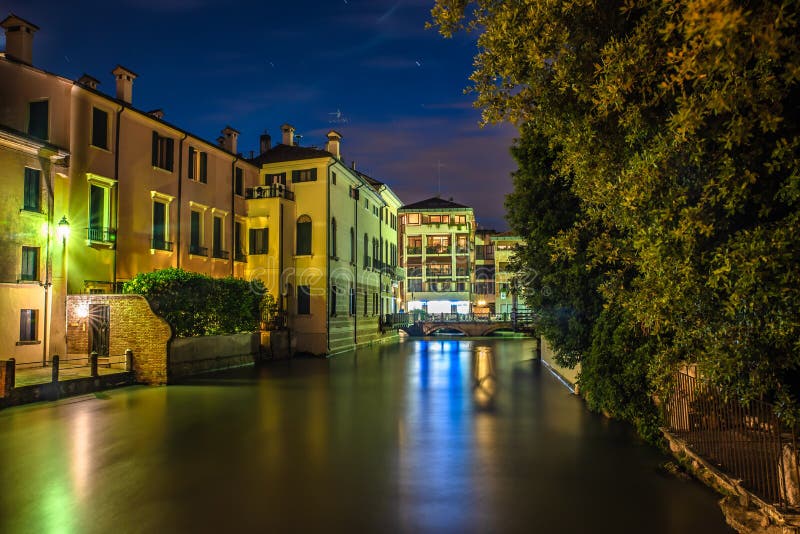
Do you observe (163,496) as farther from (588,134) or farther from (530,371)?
(530,371)

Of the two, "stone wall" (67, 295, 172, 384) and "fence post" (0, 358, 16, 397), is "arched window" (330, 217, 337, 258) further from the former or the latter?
"fence post" (0, 358, 16, 397)

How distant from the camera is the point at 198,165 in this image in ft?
90.1

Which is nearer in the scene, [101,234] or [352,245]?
[101,234]

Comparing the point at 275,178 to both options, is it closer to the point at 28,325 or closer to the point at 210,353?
the point at 210,353

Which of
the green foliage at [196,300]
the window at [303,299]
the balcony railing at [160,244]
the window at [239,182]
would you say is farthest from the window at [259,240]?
the balcony railing at [160,244]

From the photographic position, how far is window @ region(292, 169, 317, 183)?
3244 cm

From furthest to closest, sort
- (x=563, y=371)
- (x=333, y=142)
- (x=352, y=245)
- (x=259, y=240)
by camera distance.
→ (x=333, y=142)
(x=352, y=245)
(x=259, y=240)
(x=563, y=371)

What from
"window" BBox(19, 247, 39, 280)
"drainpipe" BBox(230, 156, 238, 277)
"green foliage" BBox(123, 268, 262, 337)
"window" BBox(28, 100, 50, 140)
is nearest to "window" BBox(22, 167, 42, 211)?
"window" BBox(19, 247, 39, 280)

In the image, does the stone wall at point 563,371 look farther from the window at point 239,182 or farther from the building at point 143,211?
the window at point 239,182

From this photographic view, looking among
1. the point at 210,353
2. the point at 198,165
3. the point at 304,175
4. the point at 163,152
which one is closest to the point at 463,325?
the point at 304,175

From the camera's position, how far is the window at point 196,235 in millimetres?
26550

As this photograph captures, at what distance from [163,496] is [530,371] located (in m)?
19.7

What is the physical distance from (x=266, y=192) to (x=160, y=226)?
7895 mm

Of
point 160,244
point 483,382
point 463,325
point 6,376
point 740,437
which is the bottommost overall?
point 483,382
